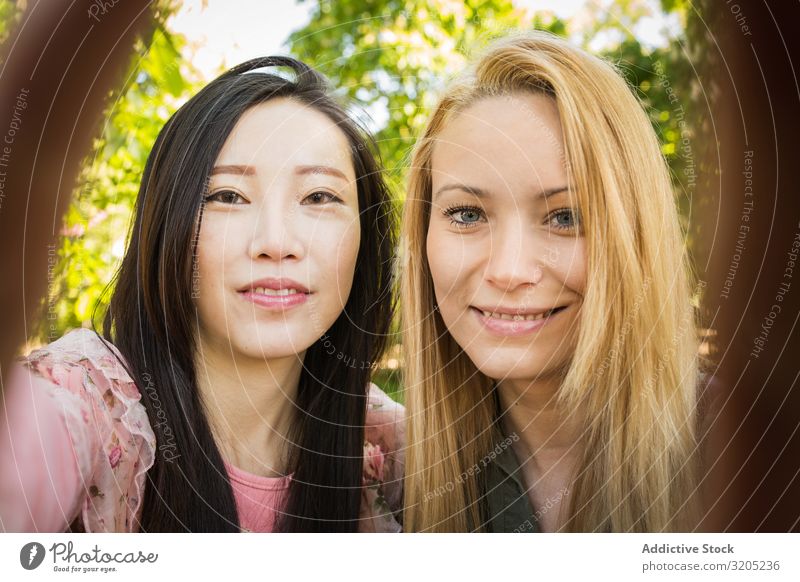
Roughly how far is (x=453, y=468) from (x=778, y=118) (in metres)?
0.62

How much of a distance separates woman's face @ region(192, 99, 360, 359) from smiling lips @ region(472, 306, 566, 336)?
0.19m

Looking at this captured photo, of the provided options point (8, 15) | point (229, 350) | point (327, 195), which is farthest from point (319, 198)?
point (8, 15)

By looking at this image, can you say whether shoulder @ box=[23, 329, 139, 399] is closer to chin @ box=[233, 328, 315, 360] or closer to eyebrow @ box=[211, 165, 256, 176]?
chin @ box=[233, 328, 315, 360]

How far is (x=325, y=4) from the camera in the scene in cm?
104

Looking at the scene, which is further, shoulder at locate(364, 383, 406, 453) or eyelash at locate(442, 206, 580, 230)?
shoulder at locate(364, 383, 406, 453)

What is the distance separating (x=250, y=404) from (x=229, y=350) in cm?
8

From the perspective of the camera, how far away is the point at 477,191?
0.97 meters

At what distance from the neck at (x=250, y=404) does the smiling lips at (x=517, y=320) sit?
25 cm

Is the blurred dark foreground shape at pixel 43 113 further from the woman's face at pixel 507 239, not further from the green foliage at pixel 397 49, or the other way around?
the woman's face at pixel 507 239

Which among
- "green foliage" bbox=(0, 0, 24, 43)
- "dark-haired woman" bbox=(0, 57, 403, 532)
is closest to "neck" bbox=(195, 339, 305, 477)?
"dark-haired woman" bbox=(0, 57, 403, 532)

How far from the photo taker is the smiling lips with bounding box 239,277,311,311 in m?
0.98

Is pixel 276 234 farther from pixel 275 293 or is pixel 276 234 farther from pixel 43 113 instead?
pixel 43 113
